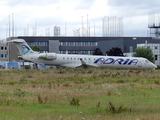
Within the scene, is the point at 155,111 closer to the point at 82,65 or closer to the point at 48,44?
the point at 82,65

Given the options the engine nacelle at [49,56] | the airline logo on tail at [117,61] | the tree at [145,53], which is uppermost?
the tree at [145,53]

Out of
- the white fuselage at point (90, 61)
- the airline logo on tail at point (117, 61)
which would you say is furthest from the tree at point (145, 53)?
the airline logo on tail at point (117, 61)

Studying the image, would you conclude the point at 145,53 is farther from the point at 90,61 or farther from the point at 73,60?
the point at 73,60

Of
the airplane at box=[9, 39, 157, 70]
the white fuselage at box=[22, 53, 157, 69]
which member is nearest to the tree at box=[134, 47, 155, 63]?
the airplane at box=[9, 39, 157, 70]

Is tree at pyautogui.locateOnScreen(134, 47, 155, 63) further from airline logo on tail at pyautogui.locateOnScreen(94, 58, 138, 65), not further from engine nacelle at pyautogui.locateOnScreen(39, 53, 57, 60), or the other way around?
engine nacelle at pyautogui.locateOnScreen(39, 53, 57, 60)

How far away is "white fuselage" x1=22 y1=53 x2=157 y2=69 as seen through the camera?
5781cm

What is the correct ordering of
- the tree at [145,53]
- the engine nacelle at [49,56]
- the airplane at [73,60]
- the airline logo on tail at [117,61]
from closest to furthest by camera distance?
1. the engine nacelle at [49,56]
2. the airplane at [73,60]
3. the airline logo on tail at [117,61]
4. the tree at [145,53]

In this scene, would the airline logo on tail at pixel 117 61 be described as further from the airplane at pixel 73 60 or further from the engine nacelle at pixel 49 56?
the engine nacelle at pixel 49 56

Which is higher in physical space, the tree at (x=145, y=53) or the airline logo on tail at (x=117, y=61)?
the tree at (x=145, y=53)

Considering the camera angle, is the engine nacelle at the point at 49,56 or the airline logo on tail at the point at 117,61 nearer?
the engine nacelle at the point at 49,56

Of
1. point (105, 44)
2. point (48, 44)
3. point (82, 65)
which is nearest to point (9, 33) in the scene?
point (48, 44)

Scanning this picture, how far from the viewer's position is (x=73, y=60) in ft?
191

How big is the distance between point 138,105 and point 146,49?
75.2 meters

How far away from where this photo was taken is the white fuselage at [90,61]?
57.8 metres
